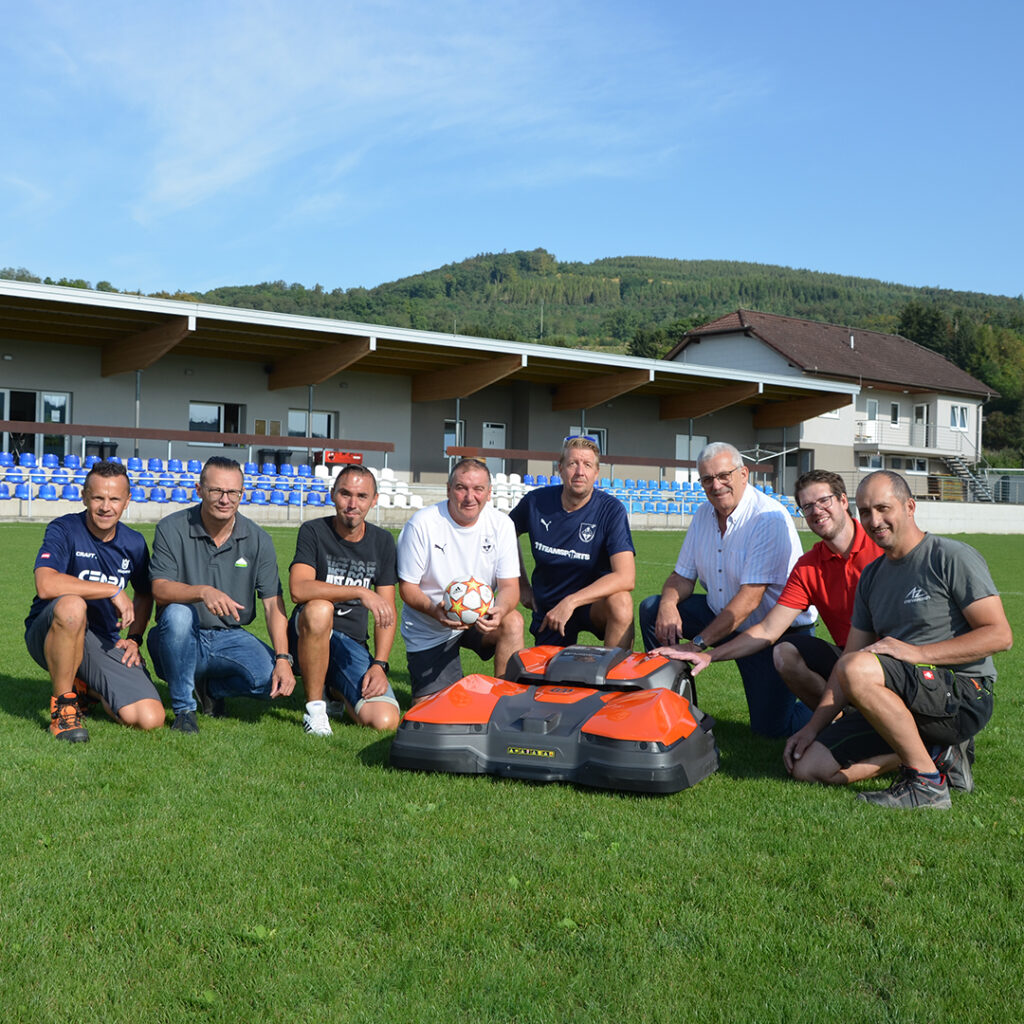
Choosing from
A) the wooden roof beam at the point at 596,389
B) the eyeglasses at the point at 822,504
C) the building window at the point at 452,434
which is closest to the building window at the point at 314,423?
the building window at the point at 452,434

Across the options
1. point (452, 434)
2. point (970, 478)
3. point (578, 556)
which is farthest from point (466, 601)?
point (970, 478)

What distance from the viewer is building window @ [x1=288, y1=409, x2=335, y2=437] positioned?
3056cm

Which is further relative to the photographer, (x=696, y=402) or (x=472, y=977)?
(x=696, y=402)

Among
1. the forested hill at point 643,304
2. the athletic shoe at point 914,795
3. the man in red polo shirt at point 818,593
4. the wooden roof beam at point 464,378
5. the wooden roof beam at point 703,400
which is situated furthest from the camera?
the forested hill at point 643,304

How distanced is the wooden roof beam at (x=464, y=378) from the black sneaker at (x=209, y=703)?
23654 millimetres

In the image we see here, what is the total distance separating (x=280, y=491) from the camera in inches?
923

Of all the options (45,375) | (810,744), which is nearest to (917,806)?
(810,744)

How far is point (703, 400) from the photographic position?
3512 centimetres

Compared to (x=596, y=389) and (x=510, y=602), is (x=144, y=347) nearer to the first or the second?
(x=596, y=389)

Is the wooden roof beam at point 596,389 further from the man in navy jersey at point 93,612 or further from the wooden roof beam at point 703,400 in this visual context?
the man in navy jersey at point 93,612

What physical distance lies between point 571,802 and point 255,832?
128 centimetres

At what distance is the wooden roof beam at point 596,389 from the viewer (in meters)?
31.5

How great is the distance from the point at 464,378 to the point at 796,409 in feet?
45.8

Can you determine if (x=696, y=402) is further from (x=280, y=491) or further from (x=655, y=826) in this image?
(x=655, y=826)
